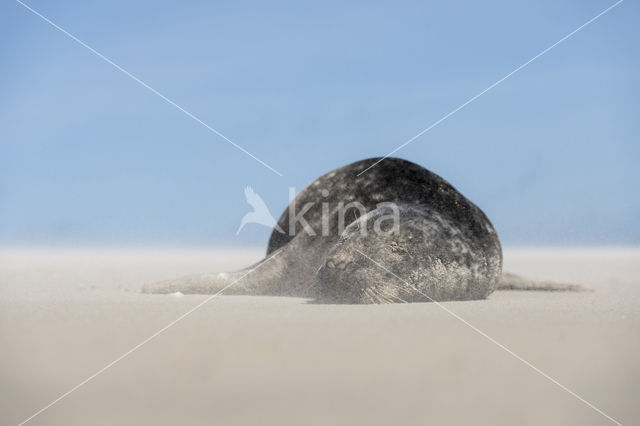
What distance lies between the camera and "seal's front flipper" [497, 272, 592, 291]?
8105 millimetres

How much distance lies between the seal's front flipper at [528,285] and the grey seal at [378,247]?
14mm

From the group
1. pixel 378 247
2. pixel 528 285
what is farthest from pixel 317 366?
pixel 528 285

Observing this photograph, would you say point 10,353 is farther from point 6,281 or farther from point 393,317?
point 6,281

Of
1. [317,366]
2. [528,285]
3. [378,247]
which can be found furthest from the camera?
[528,285]

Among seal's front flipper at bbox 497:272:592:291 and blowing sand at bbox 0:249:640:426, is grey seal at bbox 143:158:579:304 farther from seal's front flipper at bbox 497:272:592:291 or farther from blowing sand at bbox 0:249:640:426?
blowing sand at bbox 0:249:640:426

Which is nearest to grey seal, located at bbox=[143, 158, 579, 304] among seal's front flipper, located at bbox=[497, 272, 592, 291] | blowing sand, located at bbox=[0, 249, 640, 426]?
seal's front flipper, located at bbox=[497, 272, 592, 291]

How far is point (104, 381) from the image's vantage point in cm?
298

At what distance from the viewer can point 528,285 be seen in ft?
27.7

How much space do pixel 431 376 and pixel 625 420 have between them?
87cm

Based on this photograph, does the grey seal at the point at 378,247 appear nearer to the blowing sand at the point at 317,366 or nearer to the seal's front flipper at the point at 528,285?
the seal's front flipper at the point at 528,285

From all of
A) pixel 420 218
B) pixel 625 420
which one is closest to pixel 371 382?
pixel 625 420

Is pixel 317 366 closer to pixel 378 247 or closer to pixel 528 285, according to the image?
pixel 378 247

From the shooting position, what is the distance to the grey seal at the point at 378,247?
6.34 metres

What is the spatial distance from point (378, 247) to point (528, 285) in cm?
311
